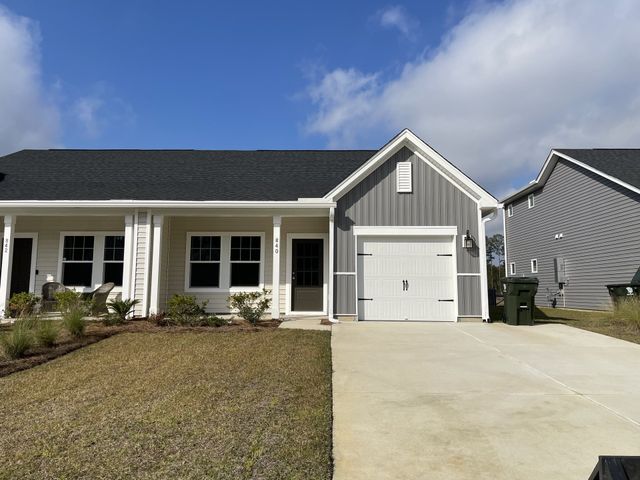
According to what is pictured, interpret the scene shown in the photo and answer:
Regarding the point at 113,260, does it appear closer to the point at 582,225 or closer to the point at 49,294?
the point at 49,294

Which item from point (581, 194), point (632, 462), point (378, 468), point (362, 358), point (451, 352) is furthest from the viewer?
point (581, 194)

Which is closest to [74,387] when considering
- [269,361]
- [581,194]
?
[269,361]

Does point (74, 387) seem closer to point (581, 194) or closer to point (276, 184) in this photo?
point (276, 184)

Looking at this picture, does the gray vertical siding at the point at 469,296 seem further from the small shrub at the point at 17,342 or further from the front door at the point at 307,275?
the small shrub at the point at 17,342

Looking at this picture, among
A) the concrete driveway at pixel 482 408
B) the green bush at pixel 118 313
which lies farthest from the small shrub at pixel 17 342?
the concrete driveway at pixel 482 408

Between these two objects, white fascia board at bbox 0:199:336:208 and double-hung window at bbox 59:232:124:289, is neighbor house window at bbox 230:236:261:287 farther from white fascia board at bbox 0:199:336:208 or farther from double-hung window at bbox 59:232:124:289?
double-hung window at bbox 59:232:124:289

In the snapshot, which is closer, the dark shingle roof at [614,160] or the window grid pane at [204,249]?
the window grid pane at [204,249]

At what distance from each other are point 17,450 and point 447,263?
32.6ft

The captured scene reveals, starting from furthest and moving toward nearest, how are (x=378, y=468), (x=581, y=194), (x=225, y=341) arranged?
(x=581, y=194) → (x=225, y=341) → (x=378, y=468)

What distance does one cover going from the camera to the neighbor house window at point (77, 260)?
12.4 m

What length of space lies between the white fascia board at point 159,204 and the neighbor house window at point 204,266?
1.80m

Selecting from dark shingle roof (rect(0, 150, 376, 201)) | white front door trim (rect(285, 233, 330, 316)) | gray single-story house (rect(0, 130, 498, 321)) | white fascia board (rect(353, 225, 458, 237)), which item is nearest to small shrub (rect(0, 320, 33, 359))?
gray single-story house (rect(0, 130, 498, 321))

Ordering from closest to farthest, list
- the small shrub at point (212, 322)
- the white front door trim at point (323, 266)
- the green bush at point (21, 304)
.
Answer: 1. the small shrub at point (212, 322)
2. the green bush at point (21, 304)
3. the white front door trim at point (323, 266)

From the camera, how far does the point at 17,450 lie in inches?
128
